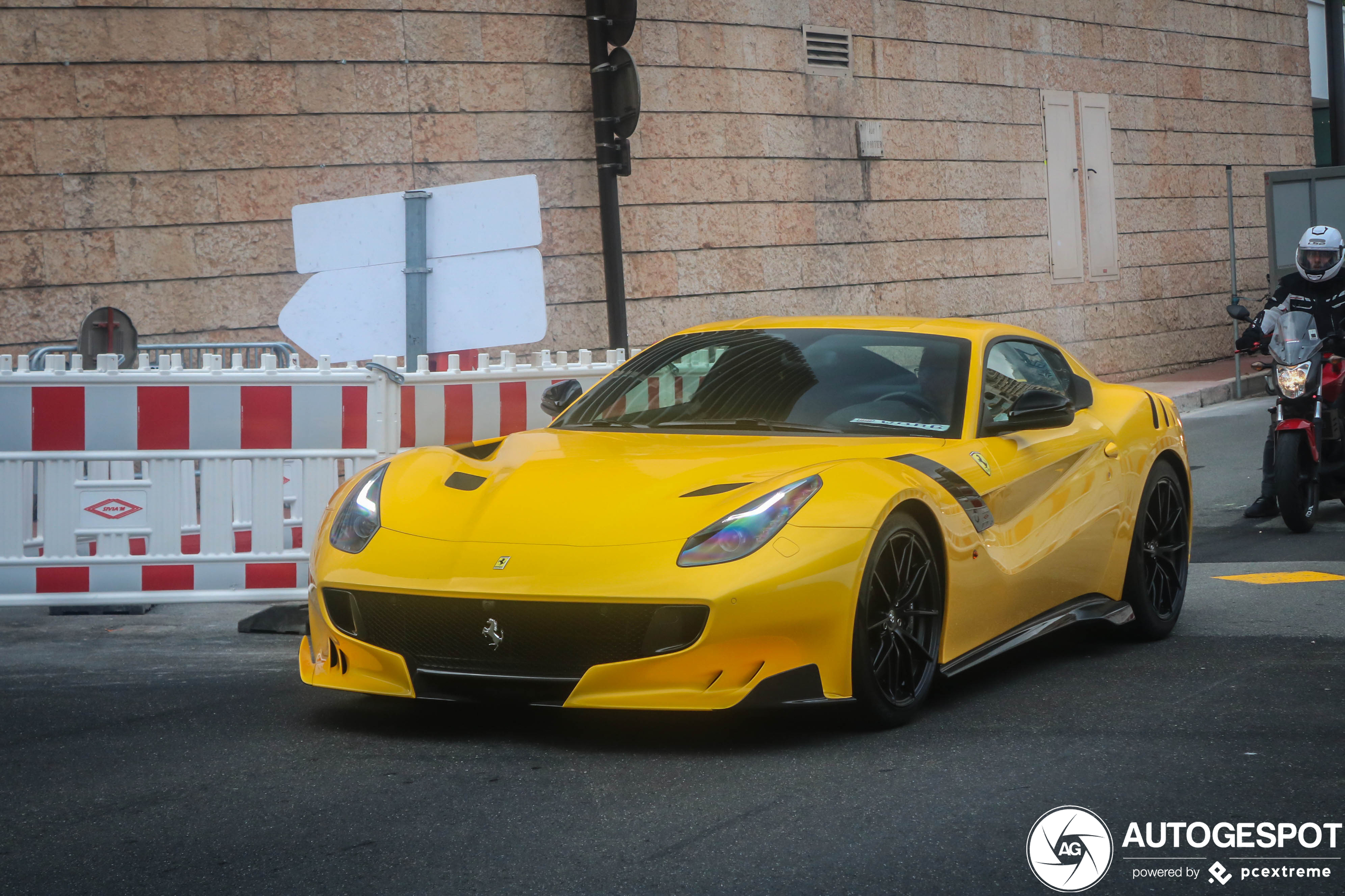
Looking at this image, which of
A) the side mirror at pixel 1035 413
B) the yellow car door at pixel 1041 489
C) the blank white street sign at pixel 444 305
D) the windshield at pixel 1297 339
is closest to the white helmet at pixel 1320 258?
the windshield at pixel 1297 339

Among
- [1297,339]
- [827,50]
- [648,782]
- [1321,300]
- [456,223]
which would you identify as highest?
[827,50]

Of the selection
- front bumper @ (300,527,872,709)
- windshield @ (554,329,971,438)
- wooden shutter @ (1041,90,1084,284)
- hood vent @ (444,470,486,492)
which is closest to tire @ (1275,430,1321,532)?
windshield @ (554,329,971,438)

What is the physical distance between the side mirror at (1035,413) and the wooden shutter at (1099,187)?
46.4 ft

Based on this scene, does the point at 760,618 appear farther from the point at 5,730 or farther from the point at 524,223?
the point at 524,223

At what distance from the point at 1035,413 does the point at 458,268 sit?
165 inches

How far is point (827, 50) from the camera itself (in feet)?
51.9

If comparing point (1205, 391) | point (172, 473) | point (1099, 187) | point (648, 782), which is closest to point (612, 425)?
point (648, 782)

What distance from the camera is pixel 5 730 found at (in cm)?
472

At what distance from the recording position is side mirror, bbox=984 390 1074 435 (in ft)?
17.3

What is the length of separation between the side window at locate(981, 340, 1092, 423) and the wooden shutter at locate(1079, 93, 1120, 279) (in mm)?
13397

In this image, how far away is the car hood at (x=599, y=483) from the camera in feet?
14.4

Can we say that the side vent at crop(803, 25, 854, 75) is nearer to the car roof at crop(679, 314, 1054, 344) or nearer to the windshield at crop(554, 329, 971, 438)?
the car roof at crop(679, 314, 1054, 344)

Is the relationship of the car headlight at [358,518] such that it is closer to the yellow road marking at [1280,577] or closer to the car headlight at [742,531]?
the car headlight at [742,531]

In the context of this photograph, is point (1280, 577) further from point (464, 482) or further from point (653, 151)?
point (653, 151)
